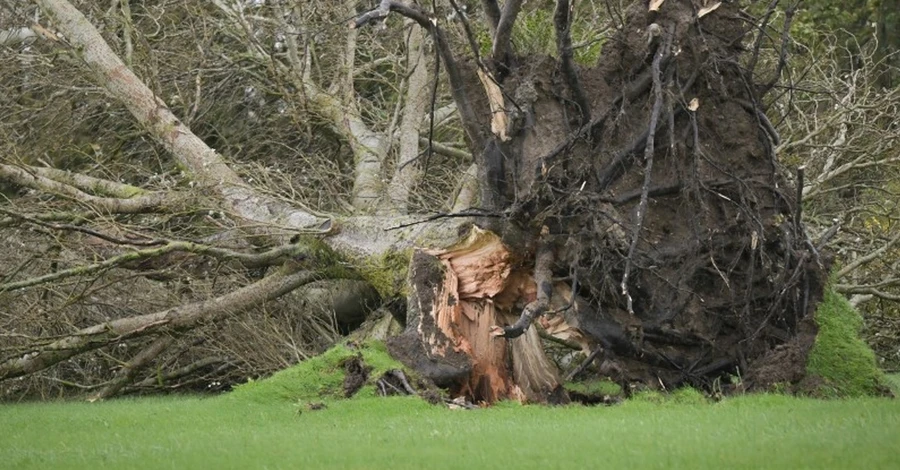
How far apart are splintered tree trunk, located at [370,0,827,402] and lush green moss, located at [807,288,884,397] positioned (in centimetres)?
42

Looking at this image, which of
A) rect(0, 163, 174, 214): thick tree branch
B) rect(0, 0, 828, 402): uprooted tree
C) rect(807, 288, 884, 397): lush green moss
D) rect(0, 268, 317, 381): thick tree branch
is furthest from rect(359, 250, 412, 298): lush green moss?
rect(807, 288, 884, 397): lush green moss

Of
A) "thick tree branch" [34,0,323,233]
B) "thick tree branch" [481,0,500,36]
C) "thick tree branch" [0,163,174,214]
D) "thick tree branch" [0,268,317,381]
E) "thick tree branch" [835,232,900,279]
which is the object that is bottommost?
"thick tree branch" [0,268,317,381]

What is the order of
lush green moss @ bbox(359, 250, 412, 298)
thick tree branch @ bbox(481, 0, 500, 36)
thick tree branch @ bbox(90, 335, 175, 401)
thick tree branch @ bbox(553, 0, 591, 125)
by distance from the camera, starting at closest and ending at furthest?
1. thick tree branch @ bbox(553, 0, 591, 125)
2. thick tree branch @ bbox(481, 0, 500, 36)
3. lush green moss @ bbox(359, 250, 412, 298)
4. thick tree branch @ bbox(90, 335, 175, 401)

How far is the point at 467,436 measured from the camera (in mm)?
8727

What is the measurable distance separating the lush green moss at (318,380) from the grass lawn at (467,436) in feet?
0.93

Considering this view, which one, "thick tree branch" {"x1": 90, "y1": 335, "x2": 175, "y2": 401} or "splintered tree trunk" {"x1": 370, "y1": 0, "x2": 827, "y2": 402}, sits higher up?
A: "splintered tree trunk" {"x1": 370, "y1": 0, "x2": 827, "y2": 402}

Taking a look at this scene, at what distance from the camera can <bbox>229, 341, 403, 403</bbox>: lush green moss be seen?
1215 centimetres

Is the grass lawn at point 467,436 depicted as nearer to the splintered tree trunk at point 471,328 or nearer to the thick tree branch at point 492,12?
the splintered tree trunk at point 471,328

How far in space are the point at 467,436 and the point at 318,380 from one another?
3910 mm

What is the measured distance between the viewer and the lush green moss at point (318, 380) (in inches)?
478

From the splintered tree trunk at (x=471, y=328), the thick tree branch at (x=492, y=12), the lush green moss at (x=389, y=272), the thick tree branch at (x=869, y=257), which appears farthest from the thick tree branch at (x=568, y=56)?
the thick tree branch at (x=869, y=257)

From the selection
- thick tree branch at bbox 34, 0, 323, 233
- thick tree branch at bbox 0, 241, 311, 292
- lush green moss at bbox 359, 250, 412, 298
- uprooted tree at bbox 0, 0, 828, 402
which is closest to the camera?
uprooted tree at bbox 0, 0, 828, 402

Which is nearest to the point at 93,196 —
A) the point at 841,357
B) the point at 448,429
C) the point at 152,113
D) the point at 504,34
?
the point at 152,113

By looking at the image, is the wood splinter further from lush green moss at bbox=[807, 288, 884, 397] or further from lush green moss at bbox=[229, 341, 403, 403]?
lush green moss at bbox=[807, 288, 884, 397]
